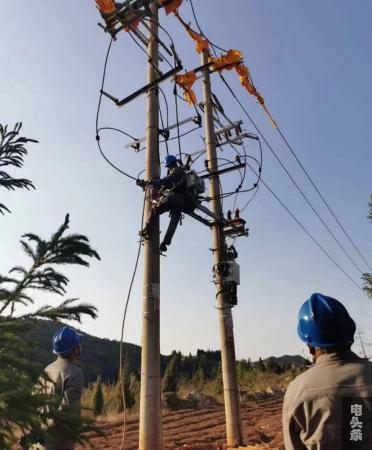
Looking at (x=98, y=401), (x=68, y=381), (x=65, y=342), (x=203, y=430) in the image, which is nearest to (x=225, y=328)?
(x=203, y=430)

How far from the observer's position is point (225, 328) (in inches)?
308

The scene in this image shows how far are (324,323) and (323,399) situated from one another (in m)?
0.44

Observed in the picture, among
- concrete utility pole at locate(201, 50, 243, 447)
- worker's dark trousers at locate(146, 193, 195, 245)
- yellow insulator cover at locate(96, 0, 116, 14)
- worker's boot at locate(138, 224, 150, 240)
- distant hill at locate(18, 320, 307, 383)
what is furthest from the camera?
distant hill at locate(18, 320, 307, 383)

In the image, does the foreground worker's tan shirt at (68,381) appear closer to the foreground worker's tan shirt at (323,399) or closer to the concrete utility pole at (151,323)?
the concrete utility pole at (151,323)

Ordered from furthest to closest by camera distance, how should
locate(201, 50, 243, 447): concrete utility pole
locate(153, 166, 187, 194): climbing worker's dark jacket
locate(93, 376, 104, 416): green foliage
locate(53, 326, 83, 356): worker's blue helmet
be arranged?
locate(93, 376, 104, 416): green foliage, locate(201, 50, 243, 447): concrete utility pole, locate(153, 166, 187, 194): climbing worker's dark jacket, locate(53, 326, 83, 356): worker's blue helmet

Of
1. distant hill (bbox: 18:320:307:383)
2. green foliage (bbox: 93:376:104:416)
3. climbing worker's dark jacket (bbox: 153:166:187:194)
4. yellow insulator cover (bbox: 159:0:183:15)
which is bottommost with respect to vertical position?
green foliage (bbox: 93:376:104:416)

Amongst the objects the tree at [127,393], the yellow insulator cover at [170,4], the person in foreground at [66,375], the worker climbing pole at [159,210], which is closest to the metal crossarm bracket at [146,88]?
the worker climbing pole at [159,210]

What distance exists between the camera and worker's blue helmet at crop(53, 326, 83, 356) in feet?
13.1

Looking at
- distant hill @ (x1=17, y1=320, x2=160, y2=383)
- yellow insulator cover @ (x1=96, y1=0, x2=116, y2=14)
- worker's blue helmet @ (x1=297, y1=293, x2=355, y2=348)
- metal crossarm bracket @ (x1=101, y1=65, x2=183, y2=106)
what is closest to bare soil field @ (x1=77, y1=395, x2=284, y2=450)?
Result: worker's blue helmet @ (x1=297, y1=293, x2=355, y2=348)

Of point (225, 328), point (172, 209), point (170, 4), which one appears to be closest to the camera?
point (172, 209)

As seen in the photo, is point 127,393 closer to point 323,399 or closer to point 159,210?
point 159,210

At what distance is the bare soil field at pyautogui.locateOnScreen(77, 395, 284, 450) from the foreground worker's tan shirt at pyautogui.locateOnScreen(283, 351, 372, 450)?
191 inches

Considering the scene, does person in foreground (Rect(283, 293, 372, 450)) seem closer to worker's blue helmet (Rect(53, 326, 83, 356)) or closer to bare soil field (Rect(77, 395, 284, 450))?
worker's blue helmet (Rect(53, 326, 83, 356))

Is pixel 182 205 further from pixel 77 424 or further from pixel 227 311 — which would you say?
pixel 77 424
